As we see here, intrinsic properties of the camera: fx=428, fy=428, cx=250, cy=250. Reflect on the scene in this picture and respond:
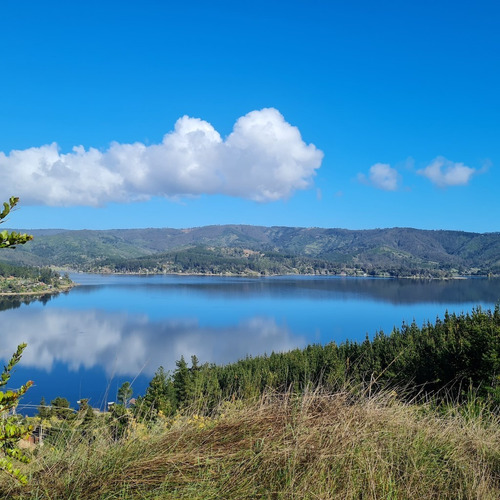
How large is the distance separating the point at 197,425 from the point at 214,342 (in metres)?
60.7

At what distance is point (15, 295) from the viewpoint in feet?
354

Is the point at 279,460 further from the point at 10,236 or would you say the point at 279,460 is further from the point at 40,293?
the point at 40,293

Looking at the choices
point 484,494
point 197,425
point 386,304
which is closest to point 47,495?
point 197,425

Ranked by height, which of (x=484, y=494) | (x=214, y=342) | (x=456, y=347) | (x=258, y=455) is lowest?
(x=214, y=342)

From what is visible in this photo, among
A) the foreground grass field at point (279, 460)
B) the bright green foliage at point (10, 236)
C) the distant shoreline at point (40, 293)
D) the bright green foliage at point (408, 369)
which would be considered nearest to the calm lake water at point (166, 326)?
the distant shoreline at point (40, 293)

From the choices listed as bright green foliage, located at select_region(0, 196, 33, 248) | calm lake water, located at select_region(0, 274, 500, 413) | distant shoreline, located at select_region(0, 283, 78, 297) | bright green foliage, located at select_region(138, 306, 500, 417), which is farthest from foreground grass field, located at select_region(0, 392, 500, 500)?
distant shoreline, located at select_region(0, 283, 78, 297)

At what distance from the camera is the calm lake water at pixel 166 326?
47.5m

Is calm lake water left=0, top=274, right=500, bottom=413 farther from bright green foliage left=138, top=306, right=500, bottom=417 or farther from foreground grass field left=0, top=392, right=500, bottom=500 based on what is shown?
foreground grass field left=0, top=392, right=500, bottom=500

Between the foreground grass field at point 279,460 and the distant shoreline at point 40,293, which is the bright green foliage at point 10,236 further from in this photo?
the distant shoreline at point 40,293

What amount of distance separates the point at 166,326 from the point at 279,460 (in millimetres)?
73530

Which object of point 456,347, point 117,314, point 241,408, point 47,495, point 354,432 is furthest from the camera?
point 117,314

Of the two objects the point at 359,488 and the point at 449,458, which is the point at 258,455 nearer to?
the point at 359,488

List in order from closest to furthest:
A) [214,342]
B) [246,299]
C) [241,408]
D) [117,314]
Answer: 1. [241,408]
2. [214,342]
3. [117,314]
4. [246,299]

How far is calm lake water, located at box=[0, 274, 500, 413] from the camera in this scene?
156ft
